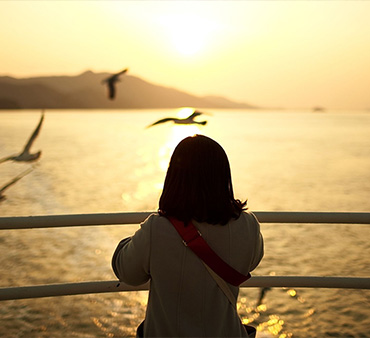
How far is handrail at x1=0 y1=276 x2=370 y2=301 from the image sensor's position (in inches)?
92.0

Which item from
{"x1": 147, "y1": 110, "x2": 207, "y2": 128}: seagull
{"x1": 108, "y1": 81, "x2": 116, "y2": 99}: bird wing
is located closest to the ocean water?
{"x1": 147, "y1": 110, "x2": 207, "y2": 128}: seagull

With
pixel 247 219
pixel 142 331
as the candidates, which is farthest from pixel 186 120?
pixel 142 331

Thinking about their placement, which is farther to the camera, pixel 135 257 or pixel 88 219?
pixel 88 219

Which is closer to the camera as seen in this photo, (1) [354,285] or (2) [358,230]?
(1) [354,285]

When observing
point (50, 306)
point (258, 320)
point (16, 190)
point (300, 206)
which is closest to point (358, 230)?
point (300, 206)

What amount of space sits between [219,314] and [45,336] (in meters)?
6.05

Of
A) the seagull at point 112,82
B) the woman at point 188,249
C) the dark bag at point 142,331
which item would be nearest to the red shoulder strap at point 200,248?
the woman at point 188,249

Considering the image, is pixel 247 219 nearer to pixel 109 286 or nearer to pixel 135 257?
pixel 135 257

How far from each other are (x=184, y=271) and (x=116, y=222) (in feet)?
2.47

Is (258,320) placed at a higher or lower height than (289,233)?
higher

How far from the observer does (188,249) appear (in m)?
1.57

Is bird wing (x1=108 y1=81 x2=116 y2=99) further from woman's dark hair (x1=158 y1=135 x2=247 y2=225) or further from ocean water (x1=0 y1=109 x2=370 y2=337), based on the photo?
woman's dark hair (x1=158 y1=135 x2=247 y2=225)

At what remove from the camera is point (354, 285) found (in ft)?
8.30

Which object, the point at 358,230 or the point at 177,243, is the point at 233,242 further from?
the point at 358,230
